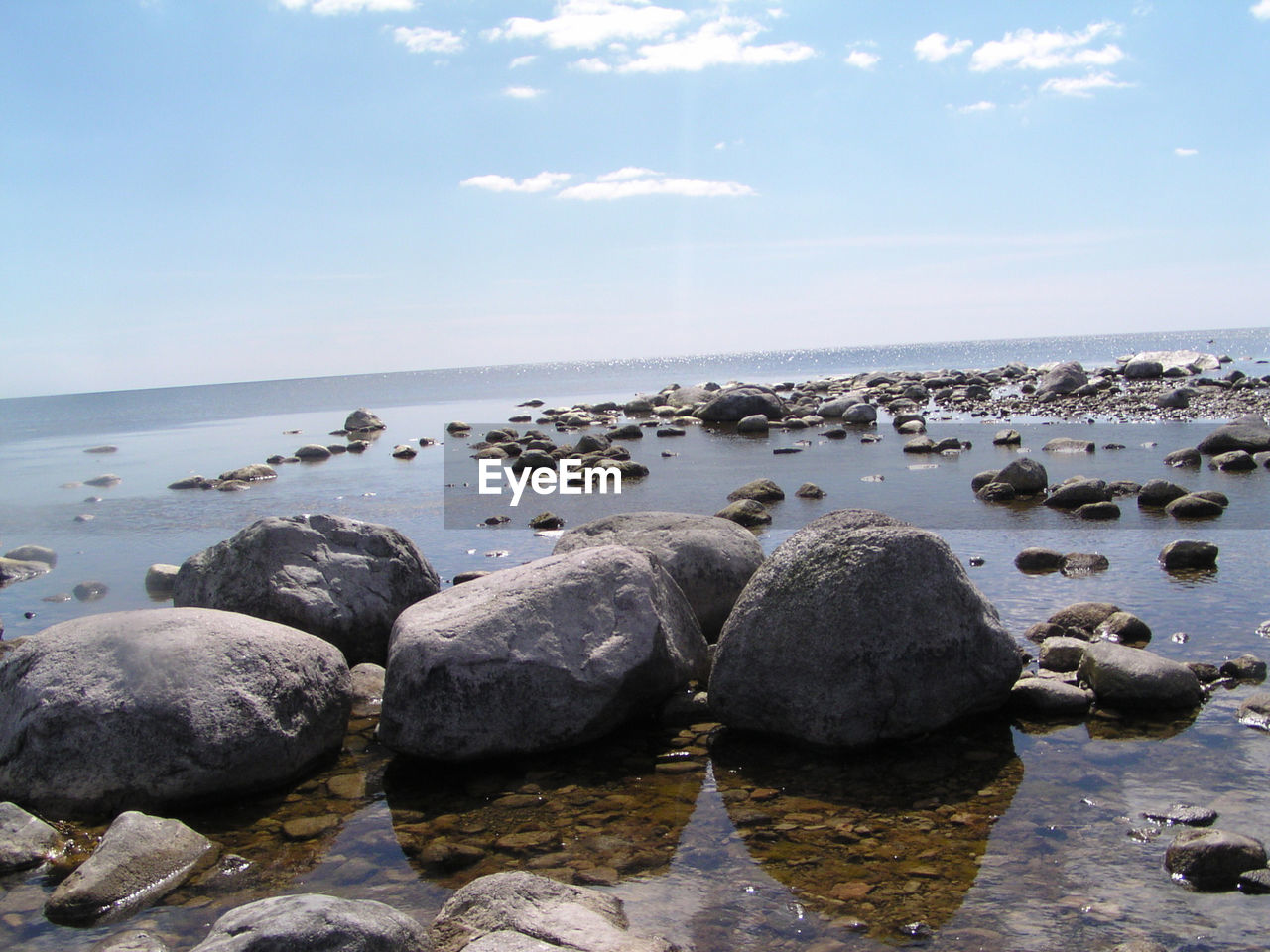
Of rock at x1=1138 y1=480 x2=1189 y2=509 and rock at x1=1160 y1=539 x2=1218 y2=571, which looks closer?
rock at x1=1160 y1=539 x2=1218 y2=571

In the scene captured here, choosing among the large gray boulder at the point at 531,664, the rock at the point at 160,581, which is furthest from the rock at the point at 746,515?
the large gray boulder at the point at 531,664

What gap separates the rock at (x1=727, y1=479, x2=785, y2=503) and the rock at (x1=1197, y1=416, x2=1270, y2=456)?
408 inches

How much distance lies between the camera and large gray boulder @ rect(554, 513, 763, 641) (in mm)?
9672

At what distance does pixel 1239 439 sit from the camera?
21.4m

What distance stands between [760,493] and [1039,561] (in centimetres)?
773

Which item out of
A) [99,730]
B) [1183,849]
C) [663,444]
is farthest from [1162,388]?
[99,730]

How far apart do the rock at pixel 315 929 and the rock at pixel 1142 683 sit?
5.75 m

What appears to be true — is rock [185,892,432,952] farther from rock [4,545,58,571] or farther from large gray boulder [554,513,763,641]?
rock [4,545,58,571]

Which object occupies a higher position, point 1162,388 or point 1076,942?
point 1162,388

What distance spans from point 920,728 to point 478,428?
38463 mm

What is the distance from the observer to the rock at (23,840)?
5906 millimetres

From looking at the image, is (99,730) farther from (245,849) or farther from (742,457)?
(742,457)

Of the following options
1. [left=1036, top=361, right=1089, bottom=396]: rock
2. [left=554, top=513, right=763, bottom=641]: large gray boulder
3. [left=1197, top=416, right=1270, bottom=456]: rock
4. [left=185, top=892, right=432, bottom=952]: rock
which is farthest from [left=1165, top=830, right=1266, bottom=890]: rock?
[left=1036, top=361, right=1089, bottom=396]: rock

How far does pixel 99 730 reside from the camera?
21.5ft
